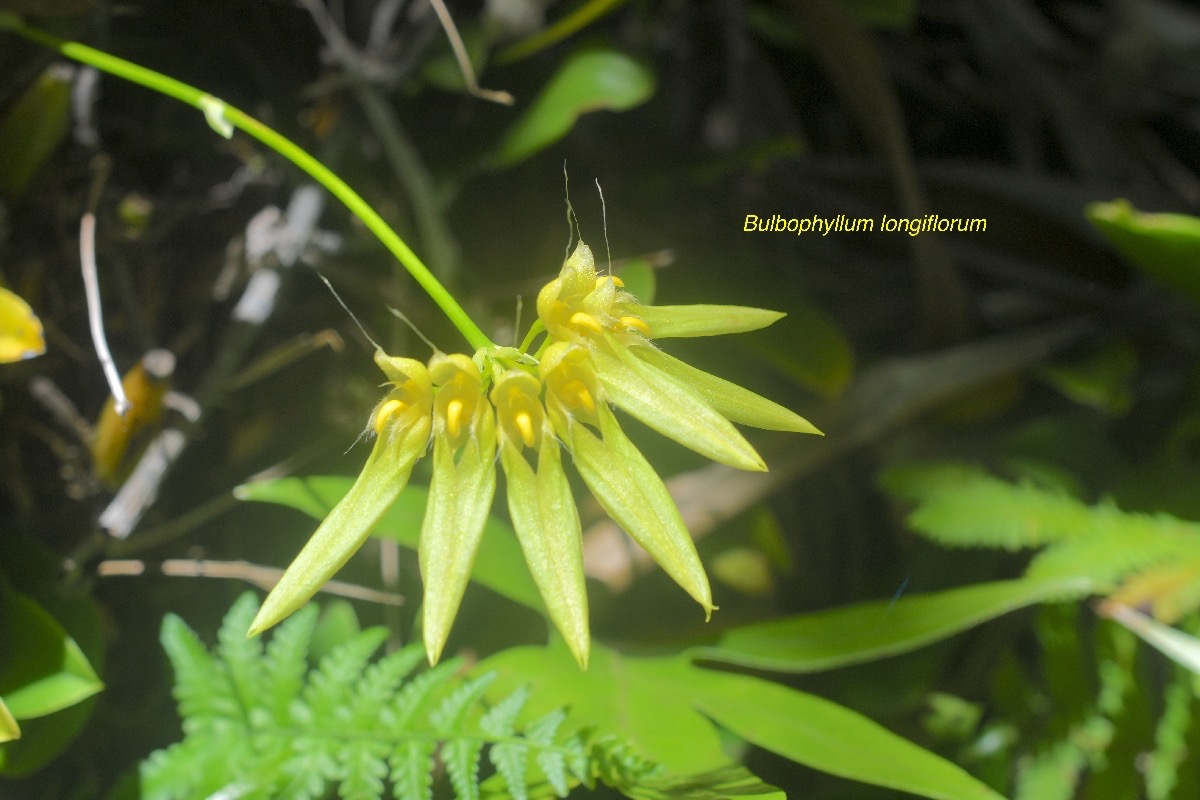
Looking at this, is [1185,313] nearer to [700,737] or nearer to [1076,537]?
[1076,537]

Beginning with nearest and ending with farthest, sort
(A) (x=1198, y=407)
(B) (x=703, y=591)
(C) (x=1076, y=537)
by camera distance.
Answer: (B) (x=703, y=591)
(C) (x=1076, y=537)
(A) (x=1198, y=407)

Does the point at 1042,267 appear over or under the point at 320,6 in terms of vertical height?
under

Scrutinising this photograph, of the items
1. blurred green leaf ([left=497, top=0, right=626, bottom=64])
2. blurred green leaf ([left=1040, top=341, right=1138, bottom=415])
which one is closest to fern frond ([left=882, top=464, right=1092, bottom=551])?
blurred green leaf ([left=1040, top=341, right=1138, bottom=415])

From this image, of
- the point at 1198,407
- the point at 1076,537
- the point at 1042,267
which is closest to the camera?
the point at 1076,537

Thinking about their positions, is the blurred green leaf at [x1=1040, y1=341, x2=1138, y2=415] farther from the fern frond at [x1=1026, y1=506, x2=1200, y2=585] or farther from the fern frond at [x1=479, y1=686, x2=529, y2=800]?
the fern frond at [x1=479, y1=686, x2=529, y2=800]

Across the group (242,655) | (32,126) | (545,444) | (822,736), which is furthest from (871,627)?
(32,126)

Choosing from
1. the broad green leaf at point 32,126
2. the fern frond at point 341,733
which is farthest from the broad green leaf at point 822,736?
the broad green leaf at point 32,126

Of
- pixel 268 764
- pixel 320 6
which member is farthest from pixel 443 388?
pixel 320 6
